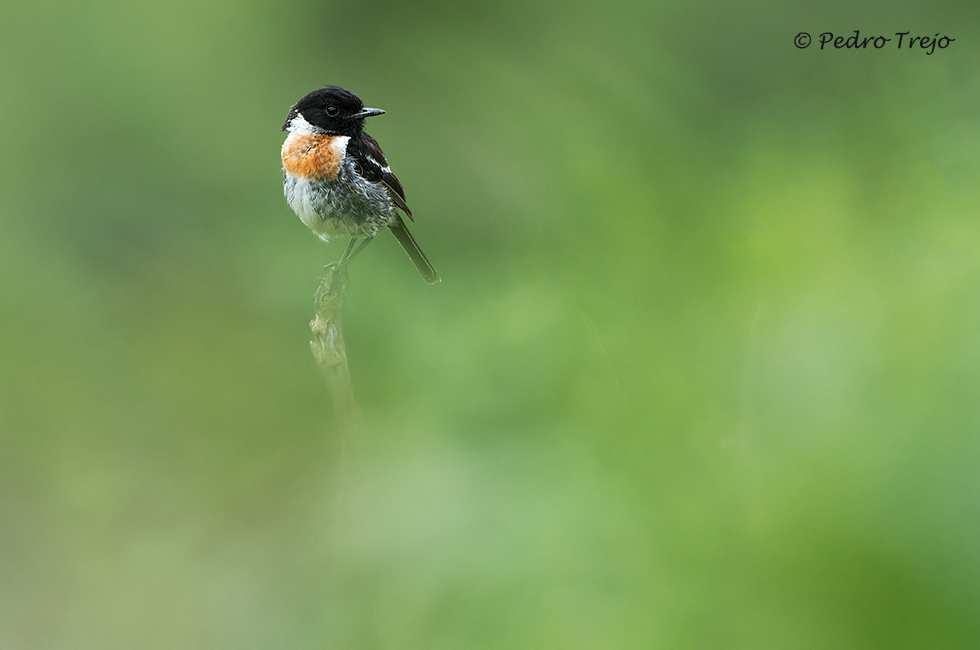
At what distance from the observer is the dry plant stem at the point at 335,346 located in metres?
0.94

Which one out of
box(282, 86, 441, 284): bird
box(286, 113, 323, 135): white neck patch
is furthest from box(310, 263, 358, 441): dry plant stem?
box(286, 113, 323, 135): white neck patch

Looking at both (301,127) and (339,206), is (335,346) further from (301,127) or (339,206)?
(301,127)

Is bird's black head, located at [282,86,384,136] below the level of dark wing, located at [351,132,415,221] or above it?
above

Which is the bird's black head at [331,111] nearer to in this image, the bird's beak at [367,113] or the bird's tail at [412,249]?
the bird's beak at [367,113]

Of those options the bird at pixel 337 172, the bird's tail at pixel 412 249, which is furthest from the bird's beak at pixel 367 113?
the bird's tail at pixel 412 249

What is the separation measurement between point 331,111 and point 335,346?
32 centimetres

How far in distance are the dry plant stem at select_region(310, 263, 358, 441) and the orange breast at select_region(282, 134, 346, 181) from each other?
0.45 feet

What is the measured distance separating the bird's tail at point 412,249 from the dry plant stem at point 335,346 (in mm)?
104

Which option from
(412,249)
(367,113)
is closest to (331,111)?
(367,113)

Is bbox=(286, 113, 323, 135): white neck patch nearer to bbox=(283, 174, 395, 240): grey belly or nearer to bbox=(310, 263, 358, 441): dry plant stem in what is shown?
bbox=(283, 174, 395, 240): grey belly

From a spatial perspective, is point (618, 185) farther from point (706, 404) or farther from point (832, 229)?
point (706, 404)

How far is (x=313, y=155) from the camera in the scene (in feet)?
3.36

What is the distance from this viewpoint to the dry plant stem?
939mm

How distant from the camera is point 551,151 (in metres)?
1.64
